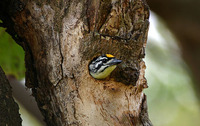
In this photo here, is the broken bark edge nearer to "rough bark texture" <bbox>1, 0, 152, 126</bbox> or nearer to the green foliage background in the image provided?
"rough bark texture" <bbox>1, 0, 152, 126</bbox>

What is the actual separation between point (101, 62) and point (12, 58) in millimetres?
2487

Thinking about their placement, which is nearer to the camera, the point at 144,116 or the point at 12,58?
the point at 144,116

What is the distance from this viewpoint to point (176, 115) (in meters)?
10.3

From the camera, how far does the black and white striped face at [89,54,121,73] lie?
11.5 ft

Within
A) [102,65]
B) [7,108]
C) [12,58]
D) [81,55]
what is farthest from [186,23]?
[7,108]

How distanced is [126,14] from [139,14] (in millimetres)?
153

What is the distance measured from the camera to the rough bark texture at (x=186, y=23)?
545 cm

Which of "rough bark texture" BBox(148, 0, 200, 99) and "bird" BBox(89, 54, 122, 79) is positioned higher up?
"rough bark texture" BBox(148, 0, 200, 99)

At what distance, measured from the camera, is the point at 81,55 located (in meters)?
3.47

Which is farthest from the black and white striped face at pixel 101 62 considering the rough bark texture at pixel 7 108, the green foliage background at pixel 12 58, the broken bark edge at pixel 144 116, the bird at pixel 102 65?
the green foliage background at pixel 12 58

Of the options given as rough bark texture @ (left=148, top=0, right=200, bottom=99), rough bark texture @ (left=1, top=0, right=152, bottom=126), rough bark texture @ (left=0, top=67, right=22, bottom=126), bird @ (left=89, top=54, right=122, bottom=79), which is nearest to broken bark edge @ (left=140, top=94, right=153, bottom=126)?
rough bark texture @ (left=1, top=0, right=152, bottom=126)

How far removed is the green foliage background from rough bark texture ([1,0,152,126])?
1.93 metres

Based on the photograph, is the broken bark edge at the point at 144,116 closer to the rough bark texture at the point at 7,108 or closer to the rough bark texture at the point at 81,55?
the rough bark texture at the point at 81,55

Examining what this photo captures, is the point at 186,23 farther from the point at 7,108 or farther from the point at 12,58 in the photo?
the point at 7,108
